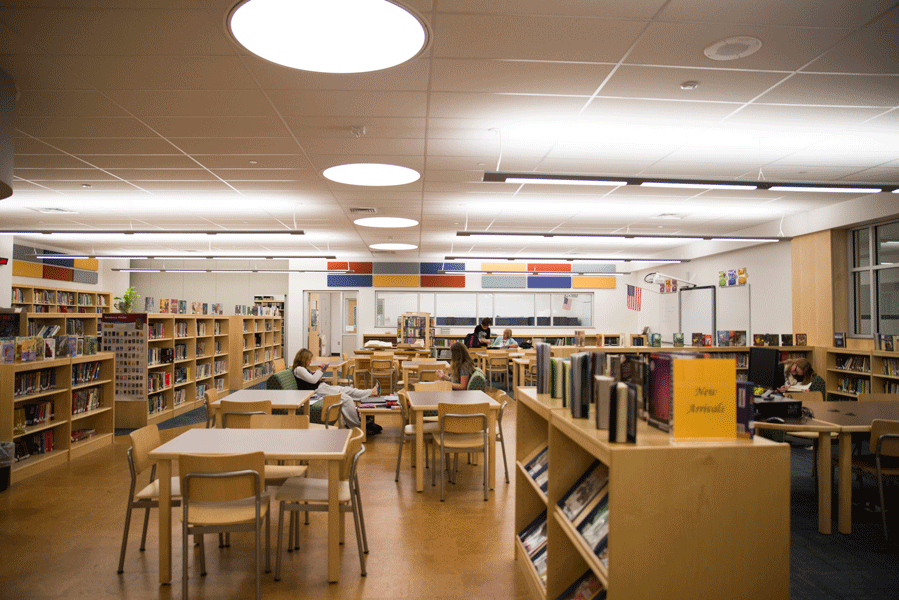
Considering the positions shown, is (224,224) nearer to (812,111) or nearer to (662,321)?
(812,111)

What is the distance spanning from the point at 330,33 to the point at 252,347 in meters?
10.7

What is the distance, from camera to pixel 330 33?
3213 mm

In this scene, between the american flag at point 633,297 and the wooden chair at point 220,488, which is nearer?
the wooden chair at point 220,488

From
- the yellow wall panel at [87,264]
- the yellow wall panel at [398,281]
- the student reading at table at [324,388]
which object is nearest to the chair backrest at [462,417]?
the student reading at table at [324,388]

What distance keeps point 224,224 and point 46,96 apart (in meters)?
5.82

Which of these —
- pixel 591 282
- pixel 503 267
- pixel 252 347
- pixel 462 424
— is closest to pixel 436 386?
pixel 462 424

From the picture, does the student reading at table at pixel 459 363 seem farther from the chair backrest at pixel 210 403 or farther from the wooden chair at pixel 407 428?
the chair backrest at pixel 210 403

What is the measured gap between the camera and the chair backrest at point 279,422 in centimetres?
410

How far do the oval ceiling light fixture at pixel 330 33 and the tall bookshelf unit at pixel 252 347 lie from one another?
29.6 ft

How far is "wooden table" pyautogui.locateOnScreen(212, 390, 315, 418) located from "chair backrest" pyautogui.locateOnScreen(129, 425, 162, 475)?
1380 mm

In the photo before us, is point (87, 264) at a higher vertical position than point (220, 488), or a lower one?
higher

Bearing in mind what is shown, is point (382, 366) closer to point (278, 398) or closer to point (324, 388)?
point (324, 388)

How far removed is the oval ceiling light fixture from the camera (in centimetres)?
299

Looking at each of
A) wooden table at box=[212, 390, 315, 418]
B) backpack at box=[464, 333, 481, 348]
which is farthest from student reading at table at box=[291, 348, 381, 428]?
backpack at box=[464, 333, 481, 348]
